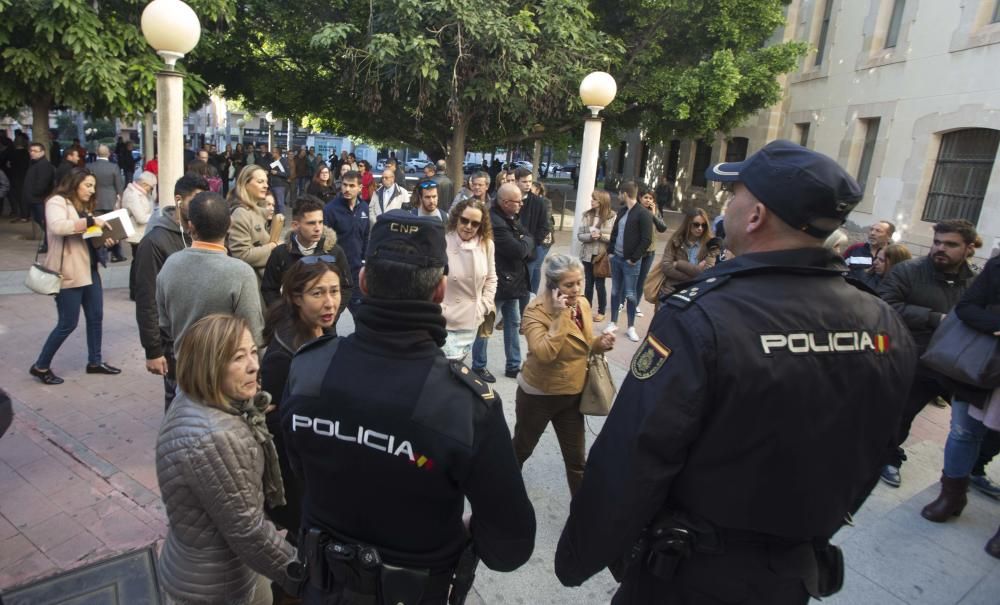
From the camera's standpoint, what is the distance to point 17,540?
124 inches

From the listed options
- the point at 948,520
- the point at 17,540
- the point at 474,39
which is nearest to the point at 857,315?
the point at 948,520

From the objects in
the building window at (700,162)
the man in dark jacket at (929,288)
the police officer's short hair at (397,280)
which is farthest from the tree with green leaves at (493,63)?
the police officer's short hair at (397,280)

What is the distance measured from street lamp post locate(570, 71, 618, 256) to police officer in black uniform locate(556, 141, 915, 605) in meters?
5.85

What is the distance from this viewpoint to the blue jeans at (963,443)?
145 inches

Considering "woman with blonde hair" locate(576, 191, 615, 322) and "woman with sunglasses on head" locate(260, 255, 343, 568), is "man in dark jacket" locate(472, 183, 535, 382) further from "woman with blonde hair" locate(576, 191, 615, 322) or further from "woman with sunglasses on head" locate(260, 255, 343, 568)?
"woman with sunglasses on head" locate(260, 255, 343, 568)

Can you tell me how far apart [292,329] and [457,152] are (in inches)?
487

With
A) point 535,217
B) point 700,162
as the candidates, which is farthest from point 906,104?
point 535,217

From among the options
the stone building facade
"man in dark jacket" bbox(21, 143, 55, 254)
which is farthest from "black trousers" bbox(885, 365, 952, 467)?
"man in dark jacket" bbox(21, 143, 55, 254)

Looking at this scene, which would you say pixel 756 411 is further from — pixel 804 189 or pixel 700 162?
pixel 700 162

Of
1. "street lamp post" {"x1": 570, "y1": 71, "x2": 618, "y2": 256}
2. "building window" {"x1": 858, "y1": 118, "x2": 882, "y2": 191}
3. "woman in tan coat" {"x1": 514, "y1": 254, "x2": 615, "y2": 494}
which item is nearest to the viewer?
"woman in tan coat" {"x1": 514, "y1": 254, "x2": 615, "y2": 494}

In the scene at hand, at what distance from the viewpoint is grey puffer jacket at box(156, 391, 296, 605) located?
1911mm

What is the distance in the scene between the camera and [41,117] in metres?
11.2

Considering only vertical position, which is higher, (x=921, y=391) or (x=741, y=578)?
(x=741, y=578)

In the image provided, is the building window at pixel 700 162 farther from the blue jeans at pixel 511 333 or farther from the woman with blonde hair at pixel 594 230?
the blue jeans at pixel 511 333
